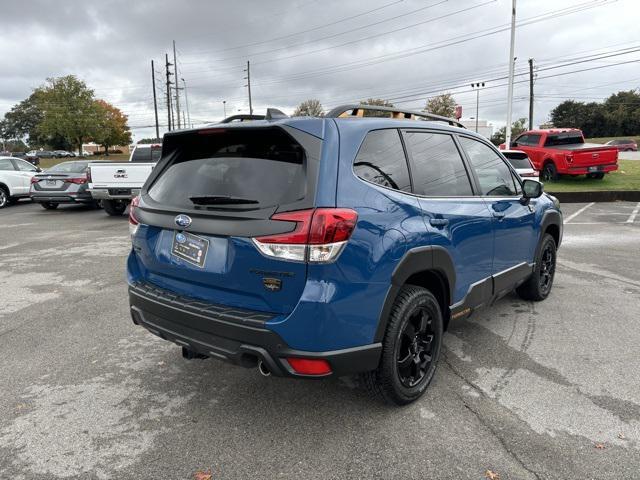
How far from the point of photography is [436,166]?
3.35 m

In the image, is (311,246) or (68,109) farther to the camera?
(68,109)

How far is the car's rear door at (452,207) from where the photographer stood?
3113 millimetres

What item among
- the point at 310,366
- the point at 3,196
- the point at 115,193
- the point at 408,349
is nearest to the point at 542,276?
the point at 408,349

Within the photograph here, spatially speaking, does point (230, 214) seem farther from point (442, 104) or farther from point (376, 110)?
point (442, 104)

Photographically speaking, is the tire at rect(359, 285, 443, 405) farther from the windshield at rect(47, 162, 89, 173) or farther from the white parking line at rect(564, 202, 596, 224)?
the windshield at rect(47, 162, 89, 173)

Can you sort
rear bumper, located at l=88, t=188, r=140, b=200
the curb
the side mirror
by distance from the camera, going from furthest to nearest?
the curb, rear bumper, located at l=88, t=188, r=140, b=200, the side mirror

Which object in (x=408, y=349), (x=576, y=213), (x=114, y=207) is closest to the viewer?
(x=408, y=349)

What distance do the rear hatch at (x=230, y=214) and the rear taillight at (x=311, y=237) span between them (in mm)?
36

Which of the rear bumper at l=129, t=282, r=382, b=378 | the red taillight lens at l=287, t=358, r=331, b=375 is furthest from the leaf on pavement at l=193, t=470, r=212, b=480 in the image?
the red taillight lens at l=287, t=358, r=331, b=375

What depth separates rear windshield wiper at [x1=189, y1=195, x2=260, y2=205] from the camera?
8.55ft

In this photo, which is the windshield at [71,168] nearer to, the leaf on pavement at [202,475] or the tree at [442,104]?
the leaf on pavement at [202,475]

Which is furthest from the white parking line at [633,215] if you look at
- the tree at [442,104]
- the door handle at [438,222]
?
the tree at [442,104]

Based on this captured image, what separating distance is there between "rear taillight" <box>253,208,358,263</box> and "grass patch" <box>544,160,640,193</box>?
14747 millimetres

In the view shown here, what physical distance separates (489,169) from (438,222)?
51.8 inches
